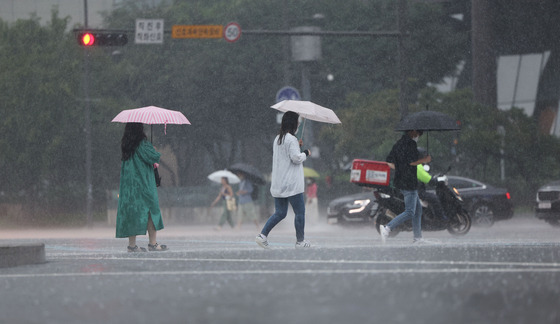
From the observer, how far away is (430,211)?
19375 millimetres

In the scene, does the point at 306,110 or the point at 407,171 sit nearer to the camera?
the point at 306,110

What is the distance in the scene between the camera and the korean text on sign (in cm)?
2488

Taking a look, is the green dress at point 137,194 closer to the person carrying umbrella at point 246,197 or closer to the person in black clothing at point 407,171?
the person in black clothing at point 407,171

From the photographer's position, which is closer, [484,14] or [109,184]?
[109,184]

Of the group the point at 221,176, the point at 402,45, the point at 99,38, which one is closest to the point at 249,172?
the point at 221,176

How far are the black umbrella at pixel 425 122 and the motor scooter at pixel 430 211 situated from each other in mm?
1376

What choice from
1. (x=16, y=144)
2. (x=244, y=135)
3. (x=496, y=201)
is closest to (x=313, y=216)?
(x=496, y=201)

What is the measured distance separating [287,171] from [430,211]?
694cm

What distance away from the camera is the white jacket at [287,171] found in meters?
12.9

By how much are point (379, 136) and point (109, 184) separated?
1295 cm

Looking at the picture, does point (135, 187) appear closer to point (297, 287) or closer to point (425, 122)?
point (425, 122)

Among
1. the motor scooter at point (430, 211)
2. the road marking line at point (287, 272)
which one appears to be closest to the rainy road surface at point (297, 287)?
the road marking line at point (287, 272)

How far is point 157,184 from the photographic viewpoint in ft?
45.5

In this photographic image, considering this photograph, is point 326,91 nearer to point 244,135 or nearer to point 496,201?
point 244,135
